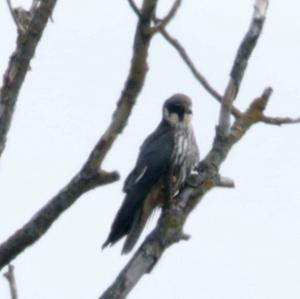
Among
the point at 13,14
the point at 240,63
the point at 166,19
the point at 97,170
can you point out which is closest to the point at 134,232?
the point at 240,63

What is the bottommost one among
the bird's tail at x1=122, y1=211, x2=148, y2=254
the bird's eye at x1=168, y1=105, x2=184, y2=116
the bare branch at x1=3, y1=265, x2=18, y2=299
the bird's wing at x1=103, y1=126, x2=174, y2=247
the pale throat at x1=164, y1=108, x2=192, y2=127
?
the bare branch at x1=3, y1=265, x2=18, y2=299

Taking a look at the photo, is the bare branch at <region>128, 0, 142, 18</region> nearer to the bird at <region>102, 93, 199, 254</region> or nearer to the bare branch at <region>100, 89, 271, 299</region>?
the bare branch at <region>100, 89, 271, 299</region>

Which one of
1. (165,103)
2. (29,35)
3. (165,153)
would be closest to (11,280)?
(29,35)

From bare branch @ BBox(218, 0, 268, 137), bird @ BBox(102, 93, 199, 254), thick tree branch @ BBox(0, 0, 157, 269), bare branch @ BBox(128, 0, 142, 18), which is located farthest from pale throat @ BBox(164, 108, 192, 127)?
bare branch @ BBox(128, 0, 142, 18)

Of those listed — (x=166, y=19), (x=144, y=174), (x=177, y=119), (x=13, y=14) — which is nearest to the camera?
(x=166, y=19)

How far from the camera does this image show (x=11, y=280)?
4262 mm

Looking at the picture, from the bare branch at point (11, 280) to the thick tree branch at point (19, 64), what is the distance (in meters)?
0.57

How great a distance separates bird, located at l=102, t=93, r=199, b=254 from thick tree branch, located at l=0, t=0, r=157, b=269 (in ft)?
8.52

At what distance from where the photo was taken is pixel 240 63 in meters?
5.01

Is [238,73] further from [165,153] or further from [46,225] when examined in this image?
[165,153]

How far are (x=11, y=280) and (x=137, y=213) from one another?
140 inches

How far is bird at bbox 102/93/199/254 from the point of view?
7539 mm

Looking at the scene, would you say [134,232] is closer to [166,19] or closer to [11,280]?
[11,280]

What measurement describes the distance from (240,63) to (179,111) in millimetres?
3779
